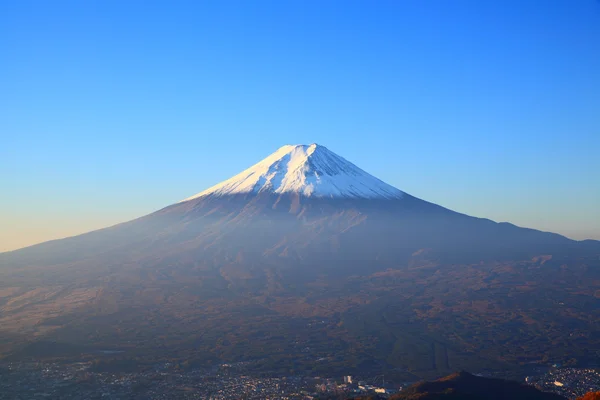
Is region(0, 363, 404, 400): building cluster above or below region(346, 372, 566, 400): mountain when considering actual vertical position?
below

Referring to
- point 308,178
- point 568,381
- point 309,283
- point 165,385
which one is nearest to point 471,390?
point 568,381

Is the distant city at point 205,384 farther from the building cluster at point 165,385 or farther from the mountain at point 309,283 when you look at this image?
the mountain at point 309,283

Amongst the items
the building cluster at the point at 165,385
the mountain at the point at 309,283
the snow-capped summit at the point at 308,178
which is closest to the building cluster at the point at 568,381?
the mountain at the point at 309,283

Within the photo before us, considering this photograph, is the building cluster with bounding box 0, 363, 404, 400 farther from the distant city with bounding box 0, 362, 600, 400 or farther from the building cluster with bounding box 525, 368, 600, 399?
the building cluster with bounding box 525, 368, 600, 399

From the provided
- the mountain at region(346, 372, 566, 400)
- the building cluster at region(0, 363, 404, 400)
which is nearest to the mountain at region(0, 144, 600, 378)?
the building cluster at region(0, 363, 404, 400)

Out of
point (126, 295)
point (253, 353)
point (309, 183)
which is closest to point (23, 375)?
point (253, 353)

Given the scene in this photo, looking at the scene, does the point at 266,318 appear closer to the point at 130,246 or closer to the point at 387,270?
the point at 387,270

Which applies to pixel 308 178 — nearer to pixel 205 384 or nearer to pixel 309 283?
pixel 309 283
